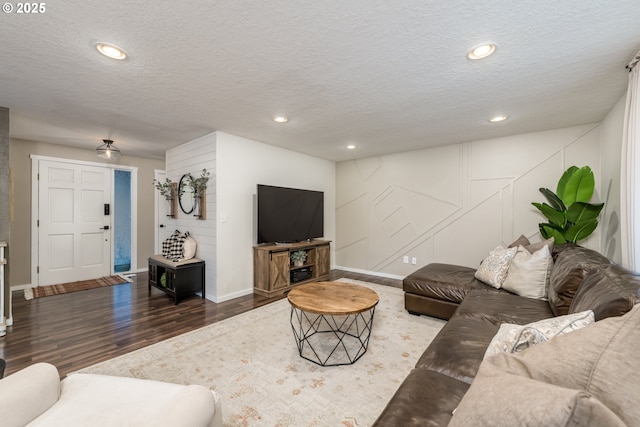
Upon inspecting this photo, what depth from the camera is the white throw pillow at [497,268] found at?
274 centimetres

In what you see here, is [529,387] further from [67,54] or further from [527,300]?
[67,54]

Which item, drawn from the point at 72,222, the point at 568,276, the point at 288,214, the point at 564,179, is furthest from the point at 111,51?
the point at 564,179

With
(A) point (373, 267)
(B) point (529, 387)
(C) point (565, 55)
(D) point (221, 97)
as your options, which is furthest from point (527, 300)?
(D) point (221, 97)

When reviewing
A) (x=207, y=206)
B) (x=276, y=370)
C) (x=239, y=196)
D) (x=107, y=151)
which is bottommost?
(x=276, y=370)

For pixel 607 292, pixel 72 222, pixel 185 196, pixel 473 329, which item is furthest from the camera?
pixel 72 222

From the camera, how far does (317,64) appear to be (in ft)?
6.57

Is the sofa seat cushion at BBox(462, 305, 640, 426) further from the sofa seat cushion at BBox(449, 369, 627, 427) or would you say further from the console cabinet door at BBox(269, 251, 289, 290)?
the console cabinet door at BBox(269, 251, 289, 290)

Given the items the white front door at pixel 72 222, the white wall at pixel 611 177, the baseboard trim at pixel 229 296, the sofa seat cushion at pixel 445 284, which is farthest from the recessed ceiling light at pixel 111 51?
the white wall at pixel 611 177

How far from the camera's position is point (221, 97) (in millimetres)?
2584

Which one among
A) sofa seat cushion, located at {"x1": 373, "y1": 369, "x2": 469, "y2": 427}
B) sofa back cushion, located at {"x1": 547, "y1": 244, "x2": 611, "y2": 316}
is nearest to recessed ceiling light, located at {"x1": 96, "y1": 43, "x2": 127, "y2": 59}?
sofa seat cushion, located at {"x1": 373, "y1": 369, "x2": 469, "y2": 427}

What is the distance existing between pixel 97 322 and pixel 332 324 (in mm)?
2682

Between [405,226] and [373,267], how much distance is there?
1085 mm

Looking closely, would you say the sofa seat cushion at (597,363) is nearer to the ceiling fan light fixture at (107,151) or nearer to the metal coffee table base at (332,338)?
the metal coffee table base at (332,338)

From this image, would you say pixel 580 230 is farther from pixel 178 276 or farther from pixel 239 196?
pixel 178 276
